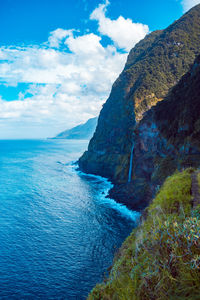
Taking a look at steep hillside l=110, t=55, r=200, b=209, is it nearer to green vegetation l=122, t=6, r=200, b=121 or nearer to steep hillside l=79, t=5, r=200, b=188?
steep hillside l=79, t=5, r=200, b=188

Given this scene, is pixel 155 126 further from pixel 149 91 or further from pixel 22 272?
pixel 22 272

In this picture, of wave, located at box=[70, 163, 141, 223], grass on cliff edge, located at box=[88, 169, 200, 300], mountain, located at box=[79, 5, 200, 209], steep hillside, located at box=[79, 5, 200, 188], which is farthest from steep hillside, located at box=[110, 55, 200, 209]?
grass on cliff edge, located at box=[88, 169, 200, 300]

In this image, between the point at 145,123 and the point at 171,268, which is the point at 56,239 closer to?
the point at 171,268

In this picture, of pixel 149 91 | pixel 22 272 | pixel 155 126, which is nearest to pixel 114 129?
pixel 149 91

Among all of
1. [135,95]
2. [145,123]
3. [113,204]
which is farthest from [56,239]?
[135,95]

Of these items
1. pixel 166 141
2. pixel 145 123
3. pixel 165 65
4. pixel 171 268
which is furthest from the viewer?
pixel 165 65

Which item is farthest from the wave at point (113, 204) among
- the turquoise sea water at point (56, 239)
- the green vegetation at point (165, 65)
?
the green vegetation at point (165, 65)

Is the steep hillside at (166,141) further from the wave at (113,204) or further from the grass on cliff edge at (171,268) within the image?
the grass on cliff edge at (171,268)
